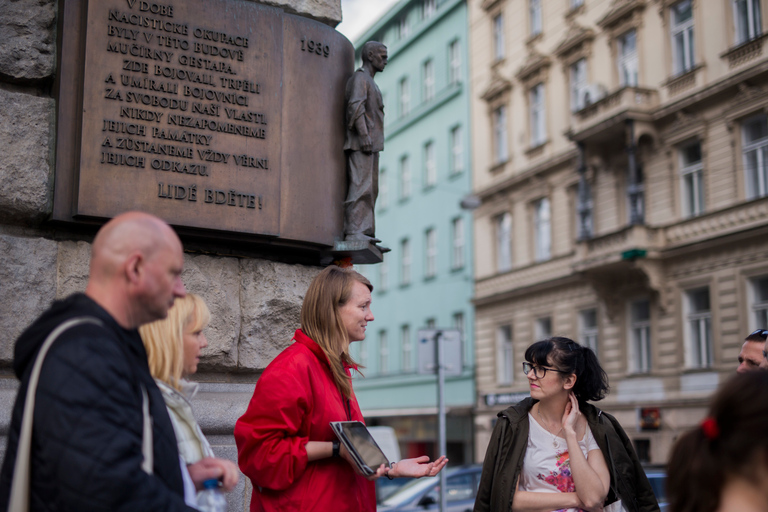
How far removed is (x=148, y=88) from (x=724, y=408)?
378 centimetres

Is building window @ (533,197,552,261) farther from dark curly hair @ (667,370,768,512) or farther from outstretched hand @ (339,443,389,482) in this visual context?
dark curly hair @ (667,370,768,512)

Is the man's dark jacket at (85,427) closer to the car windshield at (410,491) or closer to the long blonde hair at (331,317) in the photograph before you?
the long blonde hair at (331,317)

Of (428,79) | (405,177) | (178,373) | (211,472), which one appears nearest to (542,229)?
(405,177)

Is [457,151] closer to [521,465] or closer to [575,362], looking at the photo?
[575,362]

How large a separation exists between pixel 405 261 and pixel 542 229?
10097 mm

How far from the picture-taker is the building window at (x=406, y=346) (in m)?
37.0

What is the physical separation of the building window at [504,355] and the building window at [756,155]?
11588mm

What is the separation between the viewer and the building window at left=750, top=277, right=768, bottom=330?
20.5m

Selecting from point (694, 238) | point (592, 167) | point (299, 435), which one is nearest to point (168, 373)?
point (299, 435)

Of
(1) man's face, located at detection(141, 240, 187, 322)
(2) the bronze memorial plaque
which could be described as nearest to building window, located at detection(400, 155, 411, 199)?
(2) the bronze memorial plaque

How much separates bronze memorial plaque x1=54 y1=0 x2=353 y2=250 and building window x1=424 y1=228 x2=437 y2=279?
30.1 metres

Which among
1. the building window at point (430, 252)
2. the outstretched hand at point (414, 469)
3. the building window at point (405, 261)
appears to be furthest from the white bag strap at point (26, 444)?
the building window at point (405, 261)

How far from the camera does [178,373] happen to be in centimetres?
270

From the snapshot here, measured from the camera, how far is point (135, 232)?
7.54 feet
